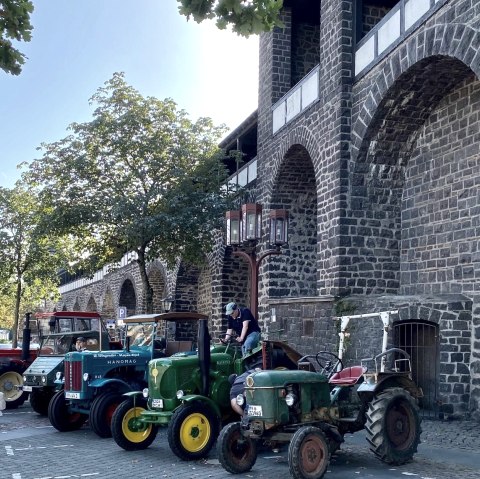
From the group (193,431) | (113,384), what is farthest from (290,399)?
(113,384)

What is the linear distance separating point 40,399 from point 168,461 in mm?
5253

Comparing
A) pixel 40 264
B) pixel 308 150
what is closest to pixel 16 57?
pixel 308 150

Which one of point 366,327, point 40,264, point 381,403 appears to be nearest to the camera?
point 381,403

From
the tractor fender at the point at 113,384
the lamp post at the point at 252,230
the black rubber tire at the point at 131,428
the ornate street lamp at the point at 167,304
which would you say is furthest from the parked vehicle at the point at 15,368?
the black rubber tire at the point at 131,428

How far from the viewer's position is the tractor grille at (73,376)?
34.8ft

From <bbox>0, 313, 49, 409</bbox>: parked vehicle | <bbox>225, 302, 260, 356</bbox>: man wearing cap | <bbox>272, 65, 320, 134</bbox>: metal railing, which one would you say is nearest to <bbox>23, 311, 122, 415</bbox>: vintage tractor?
<bbox>0, 313, 49, 409</bbox>: parked vehicle

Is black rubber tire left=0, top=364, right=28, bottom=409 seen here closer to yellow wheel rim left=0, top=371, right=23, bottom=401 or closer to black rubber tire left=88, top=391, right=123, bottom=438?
yellow wheel rim left=0, top=371, right=23, bottom=401

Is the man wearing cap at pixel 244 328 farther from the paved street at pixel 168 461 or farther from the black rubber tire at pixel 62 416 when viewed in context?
the black rubber tire at pixel 62 416

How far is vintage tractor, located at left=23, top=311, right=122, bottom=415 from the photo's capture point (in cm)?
1233

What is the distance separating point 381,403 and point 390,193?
744 centimetres

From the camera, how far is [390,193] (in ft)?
47.9

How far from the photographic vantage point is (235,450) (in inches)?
301

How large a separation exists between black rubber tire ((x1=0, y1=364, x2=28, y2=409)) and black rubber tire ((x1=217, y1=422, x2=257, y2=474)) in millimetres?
8196

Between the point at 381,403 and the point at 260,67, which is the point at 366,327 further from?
the point at 260,67
